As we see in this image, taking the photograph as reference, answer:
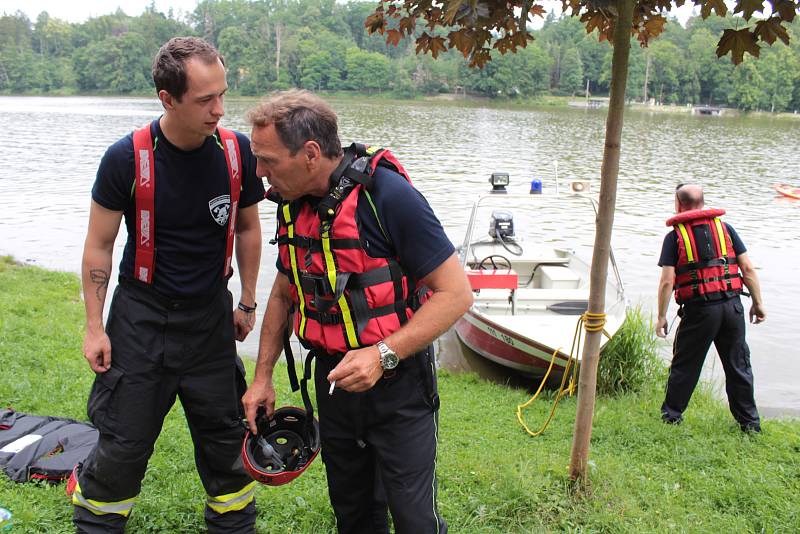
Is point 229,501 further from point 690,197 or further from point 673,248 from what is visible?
point 690,197

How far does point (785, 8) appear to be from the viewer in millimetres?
2898

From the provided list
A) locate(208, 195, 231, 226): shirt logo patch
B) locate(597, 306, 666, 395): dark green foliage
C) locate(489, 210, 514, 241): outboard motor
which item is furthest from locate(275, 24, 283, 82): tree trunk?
locate(208, 195, 231, 226): shirt logo patch

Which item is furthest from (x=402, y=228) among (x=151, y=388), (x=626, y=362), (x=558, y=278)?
(x=558, y=278)

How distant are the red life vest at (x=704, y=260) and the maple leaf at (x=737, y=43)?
246 centimetres

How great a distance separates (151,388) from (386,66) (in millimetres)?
96652

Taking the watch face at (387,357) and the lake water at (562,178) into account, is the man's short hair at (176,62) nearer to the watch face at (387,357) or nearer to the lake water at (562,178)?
the watch face at (387,357)

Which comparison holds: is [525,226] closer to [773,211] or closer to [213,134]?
[773,211]

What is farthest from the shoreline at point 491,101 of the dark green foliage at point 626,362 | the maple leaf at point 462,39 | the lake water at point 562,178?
the maple leaf at point 462,39

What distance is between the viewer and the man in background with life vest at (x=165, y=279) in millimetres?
2773

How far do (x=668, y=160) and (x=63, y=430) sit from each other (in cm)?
2929

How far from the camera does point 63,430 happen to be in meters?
4.16

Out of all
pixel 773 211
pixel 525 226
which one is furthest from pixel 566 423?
pixel 773 211

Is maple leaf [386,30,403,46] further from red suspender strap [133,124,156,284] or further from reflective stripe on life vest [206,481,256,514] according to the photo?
reflective stripe on life vest [206,481,256,514]

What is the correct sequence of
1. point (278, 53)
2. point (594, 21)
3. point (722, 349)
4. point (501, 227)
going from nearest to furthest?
point (594, 21), point (722, 349), point (501, 227), point (278, 53)
